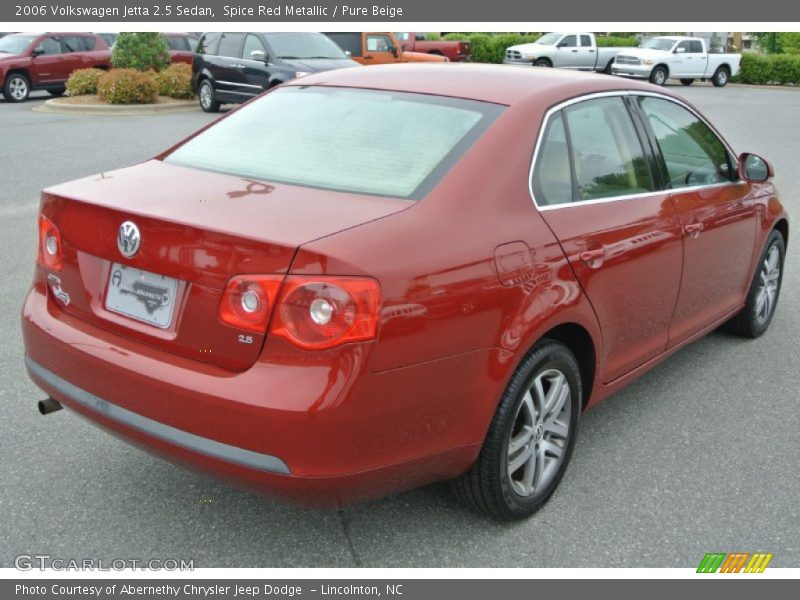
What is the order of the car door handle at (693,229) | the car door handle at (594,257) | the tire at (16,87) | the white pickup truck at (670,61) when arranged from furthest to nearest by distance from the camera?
1. the white pickup truck at (670,61)
2. the tire at (16,87)
3. the car door handle at (693,229)
4. the car door handle at (594,257)

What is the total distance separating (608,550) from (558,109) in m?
1.74

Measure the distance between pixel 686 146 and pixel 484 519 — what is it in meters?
2.31

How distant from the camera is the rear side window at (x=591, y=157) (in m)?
3.46

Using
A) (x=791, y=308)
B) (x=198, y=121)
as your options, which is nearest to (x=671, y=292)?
(x=791, y=308)

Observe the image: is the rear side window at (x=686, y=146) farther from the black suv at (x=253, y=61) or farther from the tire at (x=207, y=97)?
the tire at (x=207, y=97)

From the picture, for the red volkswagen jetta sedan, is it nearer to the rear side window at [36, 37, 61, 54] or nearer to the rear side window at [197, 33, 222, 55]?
the rear side window at [197, 33, 222, 55]

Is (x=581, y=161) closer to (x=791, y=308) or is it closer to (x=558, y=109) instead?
(x=558, y=109)

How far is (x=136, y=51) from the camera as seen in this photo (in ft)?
67.4

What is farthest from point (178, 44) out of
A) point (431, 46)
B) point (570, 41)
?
point (570, 41)

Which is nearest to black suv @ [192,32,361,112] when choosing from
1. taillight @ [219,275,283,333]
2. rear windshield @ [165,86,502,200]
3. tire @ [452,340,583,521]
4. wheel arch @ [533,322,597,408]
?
rear windshield @ [165,86,502,200]

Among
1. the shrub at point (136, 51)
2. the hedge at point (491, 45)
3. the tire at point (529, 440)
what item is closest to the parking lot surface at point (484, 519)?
the tire at point (529, 440)

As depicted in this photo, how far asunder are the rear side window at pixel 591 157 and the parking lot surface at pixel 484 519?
47.2 inches

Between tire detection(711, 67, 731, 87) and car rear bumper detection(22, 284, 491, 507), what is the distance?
32475 millimetres

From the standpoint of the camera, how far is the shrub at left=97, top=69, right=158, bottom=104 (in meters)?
18.8
